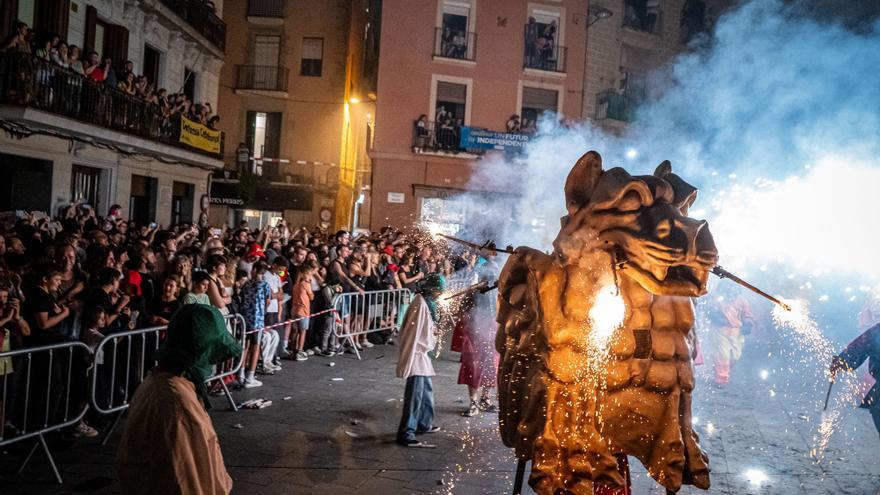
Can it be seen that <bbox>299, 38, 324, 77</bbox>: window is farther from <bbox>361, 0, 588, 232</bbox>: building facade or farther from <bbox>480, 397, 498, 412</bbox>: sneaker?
<bbox>480, 397, 498, 412</bbox>: sneaker

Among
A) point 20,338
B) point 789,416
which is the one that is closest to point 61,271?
point 20,338

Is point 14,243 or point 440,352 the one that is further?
point 440,352

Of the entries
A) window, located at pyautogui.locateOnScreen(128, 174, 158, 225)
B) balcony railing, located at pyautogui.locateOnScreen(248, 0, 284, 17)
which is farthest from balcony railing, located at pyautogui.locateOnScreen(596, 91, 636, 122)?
window, located at pyautogui.locateOnScreen(128, 174, 158, 225)

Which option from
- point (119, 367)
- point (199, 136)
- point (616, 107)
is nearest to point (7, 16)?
point (199, 136)

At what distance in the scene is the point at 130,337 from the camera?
7062 millimetres

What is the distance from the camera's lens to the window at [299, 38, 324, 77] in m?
31.0

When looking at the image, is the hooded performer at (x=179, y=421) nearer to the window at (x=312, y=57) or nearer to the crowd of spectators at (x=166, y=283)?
the crowd of spectators at (x=166, y=283)

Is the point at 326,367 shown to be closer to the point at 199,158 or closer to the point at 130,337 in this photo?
the point at 130,337

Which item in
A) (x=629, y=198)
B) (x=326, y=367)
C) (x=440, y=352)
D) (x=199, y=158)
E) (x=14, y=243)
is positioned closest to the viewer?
(x=629, y=198)

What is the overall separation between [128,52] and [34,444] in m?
15.7

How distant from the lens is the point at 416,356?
703 centimetres

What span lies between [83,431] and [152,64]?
16870 mm

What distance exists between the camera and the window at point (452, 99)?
2569 centimetres

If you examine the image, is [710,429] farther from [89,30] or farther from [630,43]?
[630,43]
